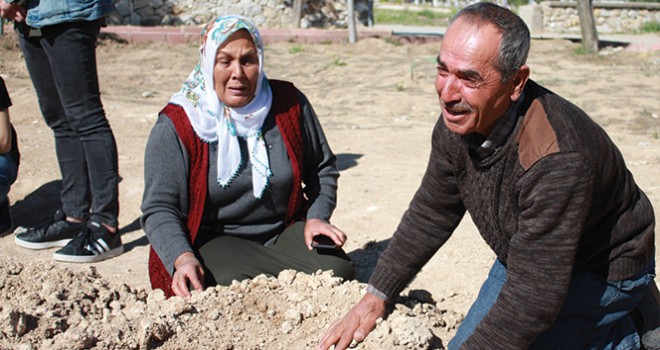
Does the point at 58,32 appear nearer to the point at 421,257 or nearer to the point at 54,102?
the point at 54,102

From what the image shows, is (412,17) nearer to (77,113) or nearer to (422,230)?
(77,113)

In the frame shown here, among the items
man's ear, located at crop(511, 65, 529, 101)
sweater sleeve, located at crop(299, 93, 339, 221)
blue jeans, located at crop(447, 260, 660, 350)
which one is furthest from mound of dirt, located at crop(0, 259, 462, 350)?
man's ear, located at crop(511, 65, 529, 101)

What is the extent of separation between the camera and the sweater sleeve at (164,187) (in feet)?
11.0

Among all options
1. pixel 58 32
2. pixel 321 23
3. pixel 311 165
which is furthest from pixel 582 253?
pixel 321 23

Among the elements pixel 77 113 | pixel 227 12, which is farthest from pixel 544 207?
pixel 227 12

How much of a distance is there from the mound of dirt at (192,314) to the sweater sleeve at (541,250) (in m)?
0.47

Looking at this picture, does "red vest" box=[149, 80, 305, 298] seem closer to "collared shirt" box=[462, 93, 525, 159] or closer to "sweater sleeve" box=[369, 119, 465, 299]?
"sweater sleeve" box=[369, 119, 465, 299]

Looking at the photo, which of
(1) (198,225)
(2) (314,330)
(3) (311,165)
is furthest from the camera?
(3) (311,165)

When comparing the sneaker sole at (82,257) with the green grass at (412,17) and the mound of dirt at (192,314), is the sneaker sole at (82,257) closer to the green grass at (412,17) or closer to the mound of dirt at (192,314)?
the mound of dirt at (192,314)

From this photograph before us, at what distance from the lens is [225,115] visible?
3492mm

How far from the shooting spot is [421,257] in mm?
2801

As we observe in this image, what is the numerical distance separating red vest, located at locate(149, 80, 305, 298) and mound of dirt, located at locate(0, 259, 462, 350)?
223 mm

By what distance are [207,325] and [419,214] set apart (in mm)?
842

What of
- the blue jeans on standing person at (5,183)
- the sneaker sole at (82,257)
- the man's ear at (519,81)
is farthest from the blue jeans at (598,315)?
the blue jeans on standing person at (5,183)
